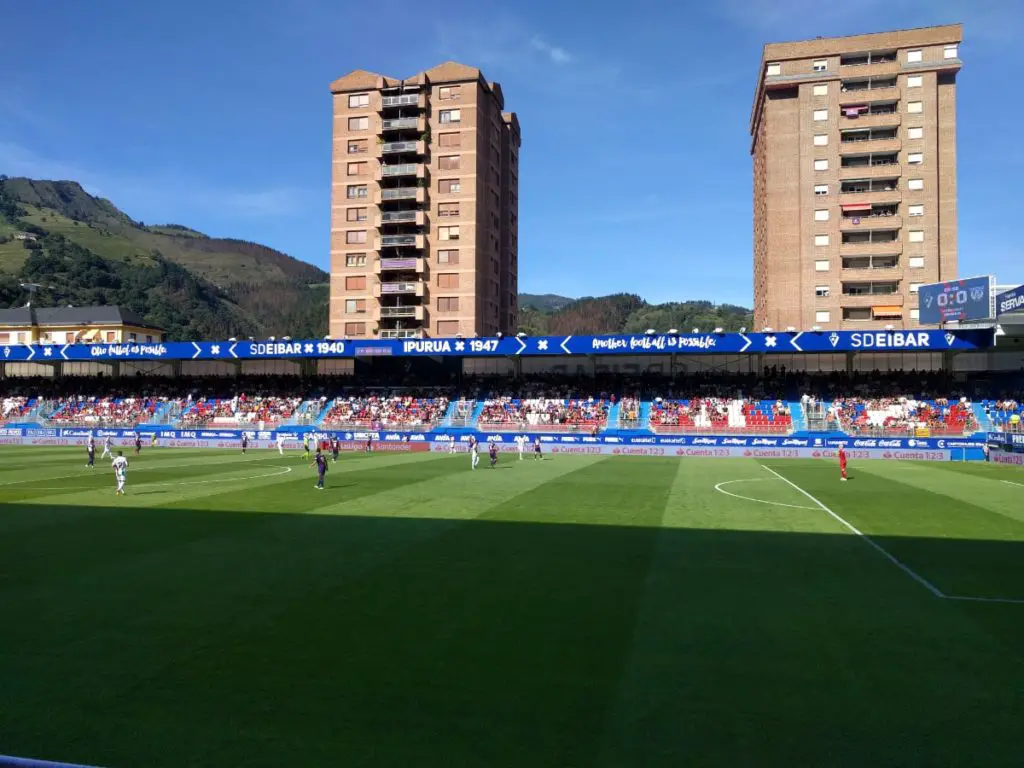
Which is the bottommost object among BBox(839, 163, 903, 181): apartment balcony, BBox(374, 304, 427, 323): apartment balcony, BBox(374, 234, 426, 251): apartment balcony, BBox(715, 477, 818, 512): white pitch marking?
BBox(715, 477, 818, 512): white pitch marking

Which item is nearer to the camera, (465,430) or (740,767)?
(740,767)

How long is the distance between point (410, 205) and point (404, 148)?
6.29m

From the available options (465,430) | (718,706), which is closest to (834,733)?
(718,706)

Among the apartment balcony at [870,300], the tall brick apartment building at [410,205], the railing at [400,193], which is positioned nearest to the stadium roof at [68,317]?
the tall brick apartment building at [410,205]

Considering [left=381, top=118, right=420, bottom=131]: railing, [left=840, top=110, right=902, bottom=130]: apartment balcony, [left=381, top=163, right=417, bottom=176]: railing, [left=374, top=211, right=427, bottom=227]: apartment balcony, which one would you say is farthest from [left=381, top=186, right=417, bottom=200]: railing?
[left=840, top=110, right=902, bottom=130]: apartment balcony

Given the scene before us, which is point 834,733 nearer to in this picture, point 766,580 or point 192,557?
point 766,580

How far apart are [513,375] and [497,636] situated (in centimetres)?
5123

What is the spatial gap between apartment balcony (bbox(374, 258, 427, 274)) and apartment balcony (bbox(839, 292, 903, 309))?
1861 inches

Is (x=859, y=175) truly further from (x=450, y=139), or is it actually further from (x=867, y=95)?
(x=450, y=139)

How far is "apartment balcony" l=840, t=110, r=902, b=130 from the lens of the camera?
250 feet

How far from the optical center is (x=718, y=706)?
315 inches

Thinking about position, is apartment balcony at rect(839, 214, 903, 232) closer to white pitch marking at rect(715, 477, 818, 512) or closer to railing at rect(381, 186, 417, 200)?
railing at rect(381, 186, 417, 200)

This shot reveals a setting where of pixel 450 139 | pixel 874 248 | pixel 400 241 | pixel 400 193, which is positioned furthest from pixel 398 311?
pixel 874 248

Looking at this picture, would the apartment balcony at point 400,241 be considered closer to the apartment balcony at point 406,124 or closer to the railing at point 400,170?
the railing at point 400,170
